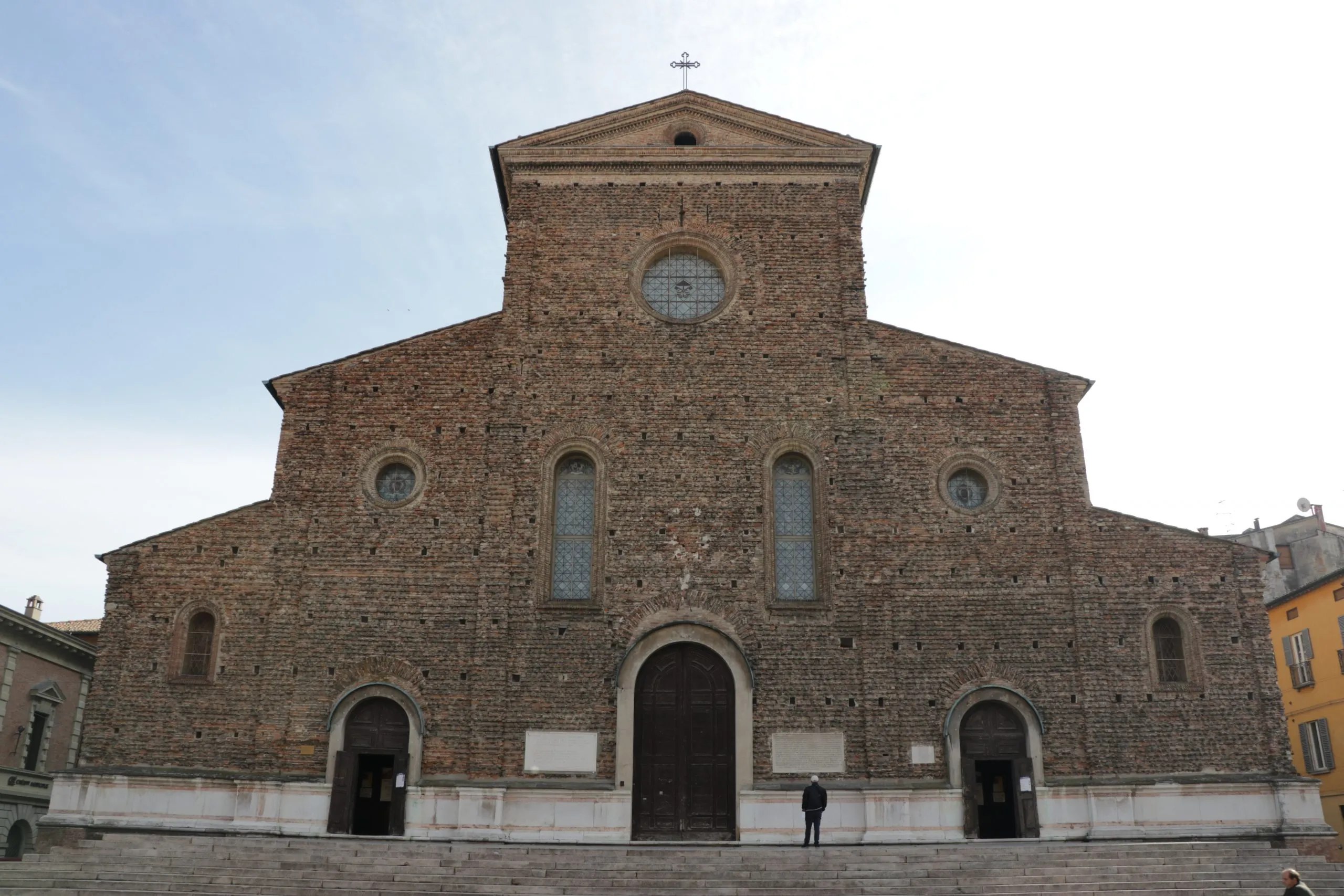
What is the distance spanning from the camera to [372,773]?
17.3 meters

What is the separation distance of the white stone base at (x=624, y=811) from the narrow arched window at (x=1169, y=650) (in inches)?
61.3

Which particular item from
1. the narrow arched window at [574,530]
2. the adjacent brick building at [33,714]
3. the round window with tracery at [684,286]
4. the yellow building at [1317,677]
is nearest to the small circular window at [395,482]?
the narrow arched window at [574,530]

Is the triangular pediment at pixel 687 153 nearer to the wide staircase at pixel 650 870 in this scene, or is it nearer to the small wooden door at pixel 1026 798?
the small wooden door at pixel 1026 798

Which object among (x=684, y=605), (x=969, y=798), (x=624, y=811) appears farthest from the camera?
(x=684, y=605)

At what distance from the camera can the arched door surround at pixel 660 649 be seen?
1647cm

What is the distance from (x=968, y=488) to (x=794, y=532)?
2779mm

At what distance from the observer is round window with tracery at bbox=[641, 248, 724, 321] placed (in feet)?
63.4

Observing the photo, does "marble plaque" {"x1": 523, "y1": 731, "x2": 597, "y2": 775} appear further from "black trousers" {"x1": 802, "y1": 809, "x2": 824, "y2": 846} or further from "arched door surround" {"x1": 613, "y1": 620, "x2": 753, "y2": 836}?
"black trousers" {"x1": 802, "y1": 809, "x2": 824, "y2": 846}

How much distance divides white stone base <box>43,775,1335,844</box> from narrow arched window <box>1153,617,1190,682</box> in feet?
5.11

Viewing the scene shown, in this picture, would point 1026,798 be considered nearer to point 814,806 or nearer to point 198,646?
point 814,806

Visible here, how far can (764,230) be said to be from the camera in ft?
64.1

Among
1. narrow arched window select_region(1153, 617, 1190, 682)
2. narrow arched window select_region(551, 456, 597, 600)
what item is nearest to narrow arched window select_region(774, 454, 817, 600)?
narrow arched window select_region(551, 456, 597, 600)

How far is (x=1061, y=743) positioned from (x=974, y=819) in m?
1.62

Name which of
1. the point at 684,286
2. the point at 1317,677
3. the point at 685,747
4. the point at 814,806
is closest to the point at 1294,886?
the point at 814,806
